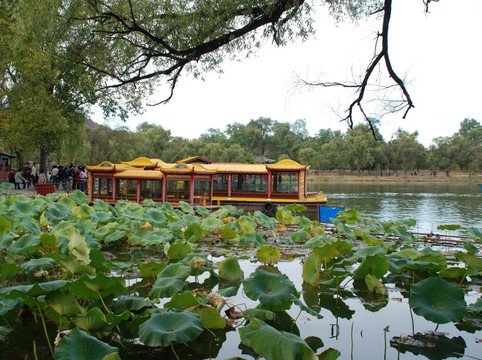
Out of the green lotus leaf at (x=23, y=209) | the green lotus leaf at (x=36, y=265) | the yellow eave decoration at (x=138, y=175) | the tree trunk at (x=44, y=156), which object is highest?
the tree trunk at (x=44, y=156)

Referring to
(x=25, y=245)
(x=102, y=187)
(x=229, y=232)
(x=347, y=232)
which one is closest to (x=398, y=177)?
(x=102, y=187)

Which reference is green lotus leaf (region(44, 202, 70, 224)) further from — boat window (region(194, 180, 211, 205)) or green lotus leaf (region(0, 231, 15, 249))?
boat window (region(194, 180, 211, 205))

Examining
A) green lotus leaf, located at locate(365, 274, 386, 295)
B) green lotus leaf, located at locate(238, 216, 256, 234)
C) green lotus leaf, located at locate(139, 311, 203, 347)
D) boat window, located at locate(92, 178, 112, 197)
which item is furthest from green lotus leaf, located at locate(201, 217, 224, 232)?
Result: boat window, located at locate(92, 178, 112, 197)

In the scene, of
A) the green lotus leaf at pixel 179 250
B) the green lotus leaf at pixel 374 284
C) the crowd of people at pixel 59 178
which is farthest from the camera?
the crowd of people at pixel 59 178

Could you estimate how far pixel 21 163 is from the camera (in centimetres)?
2383

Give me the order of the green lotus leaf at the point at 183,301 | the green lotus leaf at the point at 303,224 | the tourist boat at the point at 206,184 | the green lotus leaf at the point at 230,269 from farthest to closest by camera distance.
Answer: the tourist boat at the point at 206,184 < the green lotus leaf at the point at 303,224 < the green lotus leaf at the point at 230,269 < the green lotus leaf at the point at 183,301

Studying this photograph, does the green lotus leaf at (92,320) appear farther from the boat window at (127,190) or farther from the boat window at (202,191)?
the boat window at (127,190)

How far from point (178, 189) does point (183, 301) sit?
13821mm

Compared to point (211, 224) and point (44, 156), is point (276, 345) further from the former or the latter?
point (44, 156)

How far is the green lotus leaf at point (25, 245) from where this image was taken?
4.18m

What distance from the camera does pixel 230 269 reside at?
15.2ft

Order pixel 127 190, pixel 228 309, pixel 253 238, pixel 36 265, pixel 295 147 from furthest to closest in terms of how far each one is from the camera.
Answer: pixel 295 147, pixel 127 190, pixel 253 238, pixel 228 309, pixel 36 265

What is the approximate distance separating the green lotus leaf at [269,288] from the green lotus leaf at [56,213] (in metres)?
4.02

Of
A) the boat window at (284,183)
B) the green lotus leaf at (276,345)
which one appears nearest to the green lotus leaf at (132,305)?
the green lotus leaf at (276,345)
